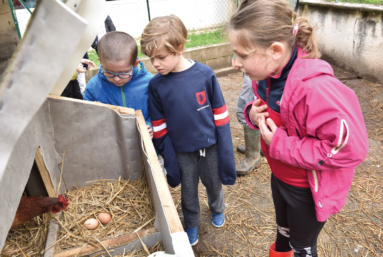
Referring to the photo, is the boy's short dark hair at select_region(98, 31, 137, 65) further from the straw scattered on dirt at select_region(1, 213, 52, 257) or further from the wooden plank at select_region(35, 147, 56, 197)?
the straw scattered on dirt at select_region(1, 213, 52, 257)

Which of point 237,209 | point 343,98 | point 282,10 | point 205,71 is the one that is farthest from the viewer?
point 237,209

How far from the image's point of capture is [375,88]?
4.88m

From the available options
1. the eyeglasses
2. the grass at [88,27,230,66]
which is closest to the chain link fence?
the grass at [88,27,230,66]

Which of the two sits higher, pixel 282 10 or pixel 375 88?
pixel 282 10

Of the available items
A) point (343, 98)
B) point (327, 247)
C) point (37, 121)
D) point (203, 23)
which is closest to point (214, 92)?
point (343, 98)

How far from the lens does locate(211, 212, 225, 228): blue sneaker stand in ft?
7.84

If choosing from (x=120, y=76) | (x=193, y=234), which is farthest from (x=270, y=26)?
(x=193, y=234)

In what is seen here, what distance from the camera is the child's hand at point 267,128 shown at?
1272 mm

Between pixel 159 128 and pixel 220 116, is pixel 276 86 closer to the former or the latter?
pixel 220 116

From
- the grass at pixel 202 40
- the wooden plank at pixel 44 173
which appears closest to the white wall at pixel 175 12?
the grass at pixel 202 40

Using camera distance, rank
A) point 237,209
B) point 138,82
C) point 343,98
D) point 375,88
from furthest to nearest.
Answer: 1. point 375,88
2. point 237,209
3. point 138,82
4. point 343,98

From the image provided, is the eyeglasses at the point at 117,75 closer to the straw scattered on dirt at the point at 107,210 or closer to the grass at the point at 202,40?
the straw scattered on dirt at the point at 107,210

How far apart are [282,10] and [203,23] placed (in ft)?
27.1

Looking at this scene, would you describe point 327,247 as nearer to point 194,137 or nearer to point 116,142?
point 194,137
